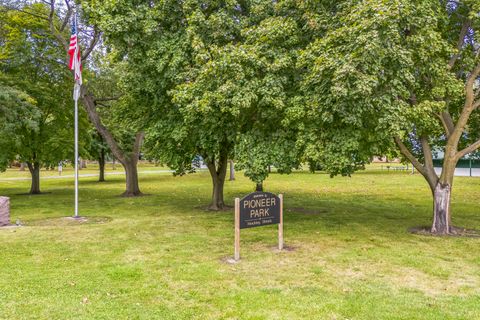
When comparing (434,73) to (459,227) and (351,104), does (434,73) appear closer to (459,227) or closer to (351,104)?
(351,104)

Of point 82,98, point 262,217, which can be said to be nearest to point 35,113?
point 82,98

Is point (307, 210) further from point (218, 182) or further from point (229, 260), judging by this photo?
point (229, 260)

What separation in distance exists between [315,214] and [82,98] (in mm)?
12777

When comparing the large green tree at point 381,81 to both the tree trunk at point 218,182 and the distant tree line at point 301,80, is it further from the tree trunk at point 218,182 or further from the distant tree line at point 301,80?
the tree trunk at point 218,182

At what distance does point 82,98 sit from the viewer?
20.3m

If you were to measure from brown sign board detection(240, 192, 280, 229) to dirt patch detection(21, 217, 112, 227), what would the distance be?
20.7 ft

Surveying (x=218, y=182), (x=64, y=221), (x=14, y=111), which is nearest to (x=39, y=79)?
(x=14, y=111)

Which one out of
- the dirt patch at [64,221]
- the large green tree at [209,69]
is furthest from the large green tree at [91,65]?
the dirt patch at [64,221]

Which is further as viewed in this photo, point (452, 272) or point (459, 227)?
point (459, 227)

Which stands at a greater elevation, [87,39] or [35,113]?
[87,39]

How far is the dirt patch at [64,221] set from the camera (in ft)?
40.6

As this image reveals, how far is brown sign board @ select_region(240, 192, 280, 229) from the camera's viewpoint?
27.1ft

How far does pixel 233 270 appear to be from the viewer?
7.50 meters

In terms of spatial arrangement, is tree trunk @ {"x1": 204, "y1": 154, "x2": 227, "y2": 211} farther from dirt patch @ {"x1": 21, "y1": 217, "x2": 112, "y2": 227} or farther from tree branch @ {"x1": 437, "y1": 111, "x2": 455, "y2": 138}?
tree branch @ {"x1": 437, "y1": 111, "x2": 455, "y2": 138}
